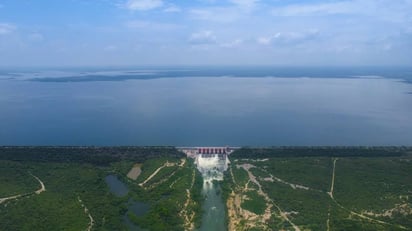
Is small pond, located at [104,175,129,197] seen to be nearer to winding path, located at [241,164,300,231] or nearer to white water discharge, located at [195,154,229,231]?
white water discharge, located at [195,154,229,231]

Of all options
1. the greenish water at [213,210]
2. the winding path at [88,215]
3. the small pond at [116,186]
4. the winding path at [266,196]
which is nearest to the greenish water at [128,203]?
the small pond at [116,186]

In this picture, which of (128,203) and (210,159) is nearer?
(128,203)

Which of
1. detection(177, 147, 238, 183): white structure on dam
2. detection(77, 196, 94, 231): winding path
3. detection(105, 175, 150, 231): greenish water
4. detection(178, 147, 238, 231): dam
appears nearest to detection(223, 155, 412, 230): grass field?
detection(178, 147, 238, 231): dam

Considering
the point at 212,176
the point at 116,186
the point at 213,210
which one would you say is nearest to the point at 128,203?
the point at 116,186

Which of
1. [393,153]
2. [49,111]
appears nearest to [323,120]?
[393,153]

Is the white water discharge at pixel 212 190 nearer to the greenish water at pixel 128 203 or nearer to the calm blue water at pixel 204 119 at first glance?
the greenish water at pixel 128 203

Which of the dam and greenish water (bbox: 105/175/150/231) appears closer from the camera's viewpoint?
greenish water (bbox: 105/175/150/231)

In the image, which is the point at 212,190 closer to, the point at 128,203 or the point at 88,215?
the point at 128,203
